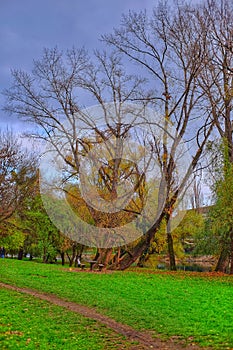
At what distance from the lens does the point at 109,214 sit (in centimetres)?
2242

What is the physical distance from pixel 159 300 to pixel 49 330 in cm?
468

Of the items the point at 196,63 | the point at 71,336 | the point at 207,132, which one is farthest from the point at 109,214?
the point at 71,336

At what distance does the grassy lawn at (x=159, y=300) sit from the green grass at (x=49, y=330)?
1.88 ft

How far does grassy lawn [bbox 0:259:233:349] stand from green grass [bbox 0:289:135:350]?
573mm

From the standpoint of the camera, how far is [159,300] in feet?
39.6

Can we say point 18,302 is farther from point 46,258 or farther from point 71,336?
point 46,258

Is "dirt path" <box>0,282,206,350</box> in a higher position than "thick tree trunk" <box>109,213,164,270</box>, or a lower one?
lower

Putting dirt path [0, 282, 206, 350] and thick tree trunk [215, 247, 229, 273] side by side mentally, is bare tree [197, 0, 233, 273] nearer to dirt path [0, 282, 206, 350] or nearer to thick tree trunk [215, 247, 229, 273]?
thick tree trunk [215, 247, 229, 273]

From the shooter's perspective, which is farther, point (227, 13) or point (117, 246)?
point (117, 246)

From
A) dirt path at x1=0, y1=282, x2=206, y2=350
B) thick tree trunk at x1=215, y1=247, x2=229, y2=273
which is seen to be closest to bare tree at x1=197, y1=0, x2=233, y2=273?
thick tree trunk at x1=215, y1=247, x2=229, y2=273

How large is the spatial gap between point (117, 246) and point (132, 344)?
16.3 meters

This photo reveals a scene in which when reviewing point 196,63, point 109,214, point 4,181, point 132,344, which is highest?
point 196,63

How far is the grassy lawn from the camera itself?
8.27 meters

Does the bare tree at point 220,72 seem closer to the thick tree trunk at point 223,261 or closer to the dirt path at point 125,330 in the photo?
the thick tree trunk at point 223,261
